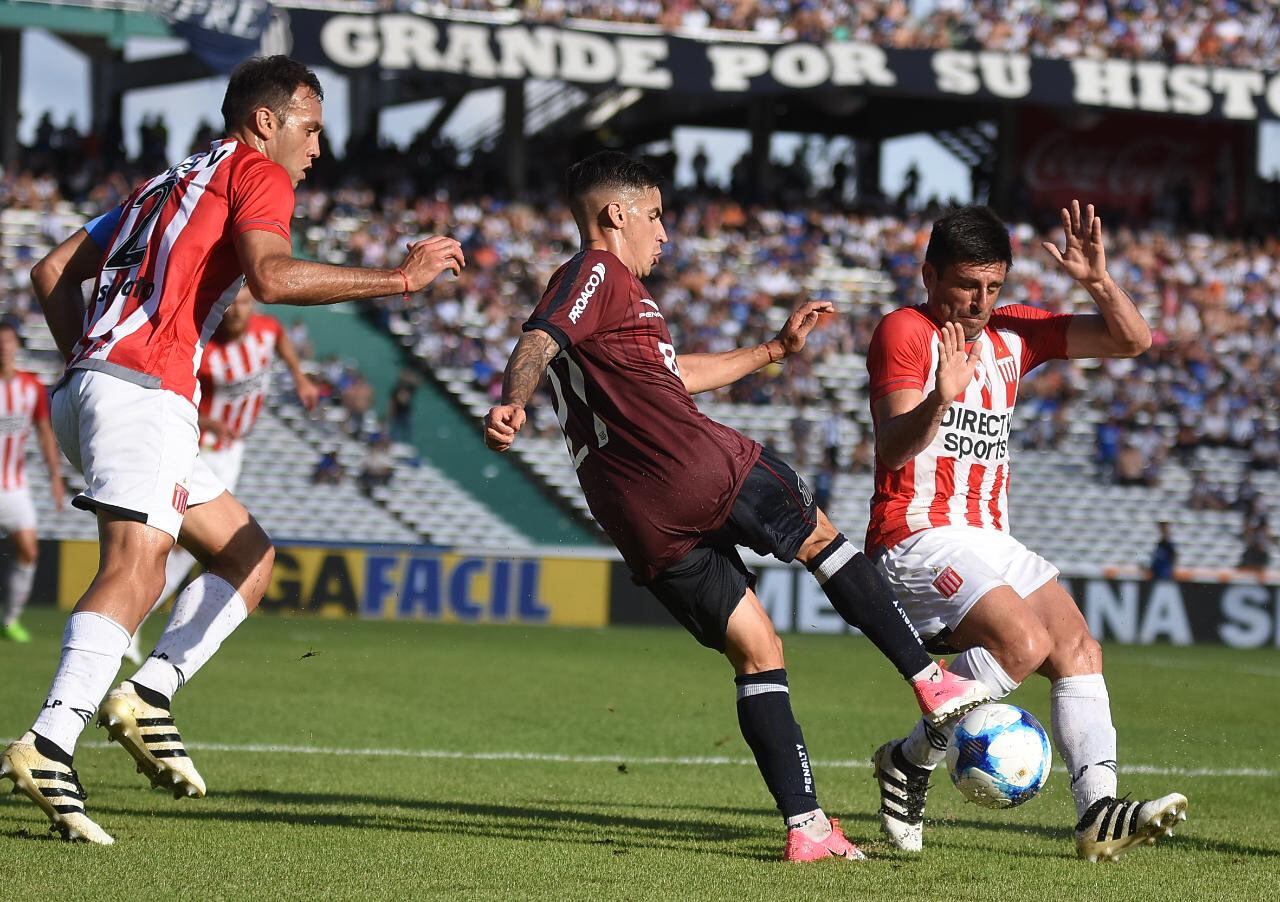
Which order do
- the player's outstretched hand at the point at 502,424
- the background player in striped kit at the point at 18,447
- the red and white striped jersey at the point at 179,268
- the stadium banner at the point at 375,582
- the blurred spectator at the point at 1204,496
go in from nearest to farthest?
the player's outstretched hand at the point at 502,424 < the red and white striped jersey at the point at 179,268 < the background player in striped kit at the point at 18,447 < the stadium banner at the point at 375,582 < the blurred spectator at the point at 1204,496

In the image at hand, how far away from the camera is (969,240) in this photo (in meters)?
5.87

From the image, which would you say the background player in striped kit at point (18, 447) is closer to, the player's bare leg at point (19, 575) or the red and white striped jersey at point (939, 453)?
the player's bare leg at point (19, 575)

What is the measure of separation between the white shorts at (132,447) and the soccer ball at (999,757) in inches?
105

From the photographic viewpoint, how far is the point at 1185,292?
3009 centimetres

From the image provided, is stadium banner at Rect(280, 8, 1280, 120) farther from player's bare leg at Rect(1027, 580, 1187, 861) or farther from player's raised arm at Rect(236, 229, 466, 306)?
player's bare leg at Rect(1027, 580, 1187, 861)

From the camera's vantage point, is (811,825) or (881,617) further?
(881,617)

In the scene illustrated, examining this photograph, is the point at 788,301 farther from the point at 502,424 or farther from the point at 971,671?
the point at 502,424

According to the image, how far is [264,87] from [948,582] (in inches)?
113

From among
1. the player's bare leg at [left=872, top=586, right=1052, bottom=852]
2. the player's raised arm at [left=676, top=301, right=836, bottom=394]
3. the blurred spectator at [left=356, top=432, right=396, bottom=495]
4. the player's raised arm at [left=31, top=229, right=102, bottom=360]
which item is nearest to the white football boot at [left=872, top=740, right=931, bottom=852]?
the player's bare leg at [left=872, top=586, right=1052, bottom=852]

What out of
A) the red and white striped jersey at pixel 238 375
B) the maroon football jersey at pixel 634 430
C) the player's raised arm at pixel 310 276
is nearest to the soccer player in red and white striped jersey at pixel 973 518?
the maroon football jersey at pixel 634 430

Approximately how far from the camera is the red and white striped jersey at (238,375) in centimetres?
1146

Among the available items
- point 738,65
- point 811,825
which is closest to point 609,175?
point 811,825

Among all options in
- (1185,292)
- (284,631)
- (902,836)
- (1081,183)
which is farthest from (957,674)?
(1081,183)

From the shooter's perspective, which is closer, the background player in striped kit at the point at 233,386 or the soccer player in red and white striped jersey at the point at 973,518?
the soccer player in red and white striped jersey at the point at 973,518
